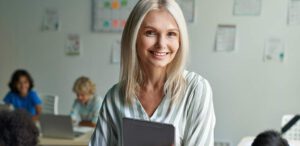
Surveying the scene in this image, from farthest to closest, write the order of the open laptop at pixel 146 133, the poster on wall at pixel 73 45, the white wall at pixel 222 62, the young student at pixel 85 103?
1. the poster on wall at pixel 73 45
2. the white wall at pixel 222 62
3. the young student at pixel 85 103
4. the open laptop at pixel 146 133

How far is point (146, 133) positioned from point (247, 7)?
312cm

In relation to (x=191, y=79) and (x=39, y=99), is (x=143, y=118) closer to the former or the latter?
(x=191, y=79)

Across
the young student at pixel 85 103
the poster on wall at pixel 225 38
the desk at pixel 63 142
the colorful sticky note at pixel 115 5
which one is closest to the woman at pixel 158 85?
the desk at pixel 63 142

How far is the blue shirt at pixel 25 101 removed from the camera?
14.1 feet

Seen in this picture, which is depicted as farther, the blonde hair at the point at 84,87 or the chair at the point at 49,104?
the chair at the point at 49,104

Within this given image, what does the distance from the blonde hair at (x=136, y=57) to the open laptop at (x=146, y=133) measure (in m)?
0.13

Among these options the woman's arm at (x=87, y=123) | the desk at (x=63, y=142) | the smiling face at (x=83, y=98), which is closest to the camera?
the desk at (x=63, y=142)

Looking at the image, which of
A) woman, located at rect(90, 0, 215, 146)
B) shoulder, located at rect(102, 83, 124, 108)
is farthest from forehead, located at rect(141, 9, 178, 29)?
shoulder, located at rect(102, 83, 124, 108)

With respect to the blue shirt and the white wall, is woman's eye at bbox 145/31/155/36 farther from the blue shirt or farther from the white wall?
the blue shirt

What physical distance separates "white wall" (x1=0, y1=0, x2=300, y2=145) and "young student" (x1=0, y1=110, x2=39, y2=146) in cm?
282

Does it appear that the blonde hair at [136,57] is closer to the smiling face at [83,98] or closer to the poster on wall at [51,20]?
the smiling face at [83,98]

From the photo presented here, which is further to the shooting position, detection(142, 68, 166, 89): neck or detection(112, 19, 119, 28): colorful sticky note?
detection(112, 19, 119, 28): colorful sticky note

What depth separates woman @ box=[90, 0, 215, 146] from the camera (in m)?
1.27

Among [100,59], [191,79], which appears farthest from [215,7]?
[191,79]
